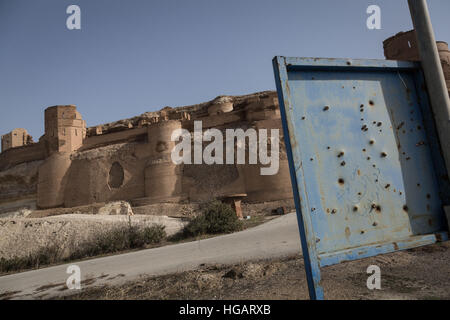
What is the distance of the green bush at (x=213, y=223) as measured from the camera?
10.4 meters

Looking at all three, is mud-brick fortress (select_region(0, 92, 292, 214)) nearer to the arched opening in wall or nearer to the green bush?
the arched opening in wall

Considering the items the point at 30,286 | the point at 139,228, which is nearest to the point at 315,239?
the point at 30,286

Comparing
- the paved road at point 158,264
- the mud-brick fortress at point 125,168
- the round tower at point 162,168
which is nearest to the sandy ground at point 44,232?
the paved road at point 158,264

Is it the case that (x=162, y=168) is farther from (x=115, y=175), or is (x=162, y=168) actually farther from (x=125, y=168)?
(x=115, y=175)

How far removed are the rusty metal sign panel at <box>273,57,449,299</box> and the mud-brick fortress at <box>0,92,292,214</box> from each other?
18.6 m

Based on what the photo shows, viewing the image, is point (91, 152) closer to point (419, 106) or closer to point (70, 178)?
point (70, 178)

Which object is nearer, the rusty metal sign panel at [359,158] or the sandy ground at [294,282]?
the rusty metal sign panel at [359,158]

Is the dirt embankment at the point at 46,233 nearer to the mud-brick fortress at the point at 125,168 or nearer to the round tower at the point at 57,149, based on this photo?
the mud-brick fortress at the point at 125,168

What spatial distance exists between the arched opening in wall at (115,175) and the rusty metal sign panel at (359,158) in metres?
27.7

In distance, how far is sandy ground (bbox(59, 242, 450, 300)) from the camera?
9.75 ft

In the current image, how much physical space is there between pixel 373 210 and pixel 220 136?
2343 cm

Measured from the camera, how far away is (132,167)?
27.3 meters

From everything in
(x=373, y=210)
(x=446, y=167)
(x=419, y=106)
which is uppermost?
(x=419, y=106)

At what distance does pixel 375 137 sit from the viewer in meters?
2.04
